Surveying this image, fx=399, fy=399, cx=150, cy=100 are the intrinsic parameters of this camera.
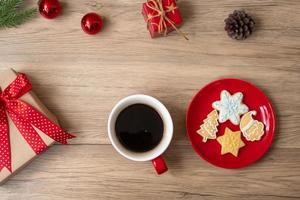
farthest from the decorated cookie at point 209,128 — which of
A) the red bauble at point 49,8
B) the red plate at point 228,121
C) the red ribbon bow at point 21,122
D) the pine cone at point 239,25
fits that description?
the red bauble at point 49,8

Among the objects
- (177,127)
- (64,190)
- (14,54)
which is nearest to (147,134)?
(177,127)

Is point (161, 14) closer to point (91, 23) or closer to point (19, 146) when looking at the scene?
point (91, 23)

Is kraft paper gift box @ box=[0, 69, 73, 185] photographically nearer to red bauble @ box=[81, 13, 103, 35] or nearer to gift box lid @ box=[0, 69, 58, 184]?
gift box lid @ box=[0, 69, 58, 184]

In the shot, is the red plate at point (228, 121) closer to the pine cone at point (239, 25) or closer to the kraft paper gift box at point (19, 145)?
the pine cone at point (239, 25)

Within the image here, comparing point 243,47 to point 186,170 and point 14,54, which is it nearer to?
point 186,170

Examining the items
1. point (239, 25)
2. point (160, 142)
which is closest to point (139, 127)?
point (160, 142)

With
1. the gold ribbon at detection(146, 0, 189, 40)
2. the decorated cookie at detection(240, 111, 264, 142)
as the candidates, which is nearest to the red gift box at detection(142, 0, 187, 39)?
the gold ribbon at detection(146, 0, 189, 40)
